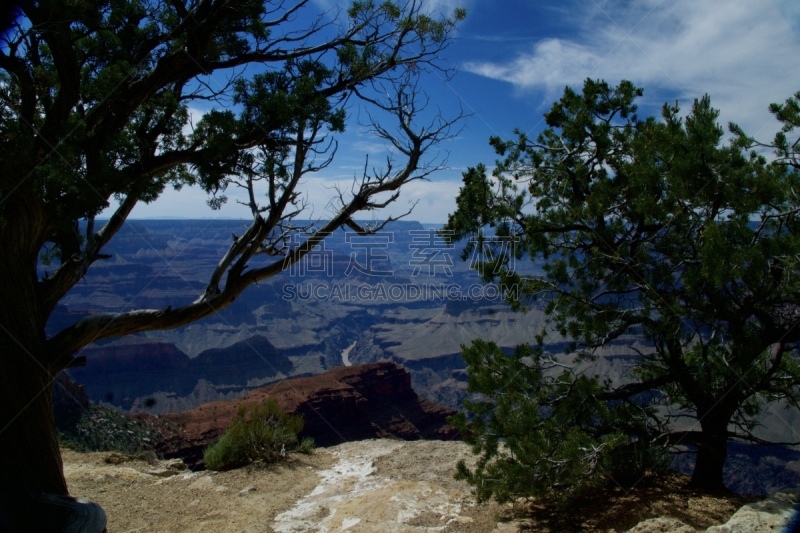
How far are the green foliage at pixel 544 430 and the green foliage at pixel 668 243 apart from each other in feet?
0.91

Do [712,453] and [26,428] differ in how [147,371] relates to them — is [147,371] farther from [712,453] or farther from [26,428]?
[712,453]

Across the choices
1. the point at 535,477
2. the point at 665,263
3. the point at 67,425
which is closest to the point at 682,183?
the point at 665,263

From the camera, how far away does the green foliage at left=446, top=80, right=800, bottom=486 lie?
439 cm

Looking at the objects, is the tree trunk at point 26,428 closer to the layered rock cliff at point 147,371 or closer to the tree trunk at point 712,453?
the tree trunk at point 712,453

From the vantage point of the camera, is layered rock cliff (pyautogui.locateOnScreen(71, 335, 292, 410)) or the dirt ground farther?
layered rock cliff (pyautogui.locateOnScreen(71, 335, 292, 410))

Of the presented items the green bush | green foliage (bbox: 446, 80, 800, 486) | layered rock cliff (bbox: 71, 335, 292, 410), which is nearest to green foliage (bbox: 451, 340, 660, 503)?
green foliage (bbox: 446, 80, 800, 486)

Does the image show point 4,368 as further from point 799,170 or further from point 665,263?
point 799,170

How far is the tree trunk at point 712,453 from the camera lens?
17.3ft

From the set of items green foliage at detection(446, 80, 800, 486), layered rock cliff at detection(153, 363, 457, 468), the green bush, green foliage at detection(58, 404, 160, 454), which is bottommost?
layered rock cliff at detection(153, 363, 457, 468)

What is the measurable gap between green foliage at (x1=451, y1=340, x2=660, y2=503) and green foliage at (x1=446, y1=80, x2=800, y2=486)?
28cm

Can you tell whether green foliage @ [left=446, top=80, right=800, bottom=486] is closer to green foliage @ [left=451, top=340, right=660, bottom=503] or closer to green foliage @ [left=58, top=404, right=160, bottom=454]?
green foliage @ [left=451, top=340, right=660, bottom=503]

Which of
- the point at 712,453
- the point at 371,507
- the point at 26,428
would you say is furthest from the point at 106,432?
the point at 712,453

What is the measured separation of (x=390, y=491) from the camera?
6.83 metres

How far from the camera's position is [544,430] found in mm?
5035
